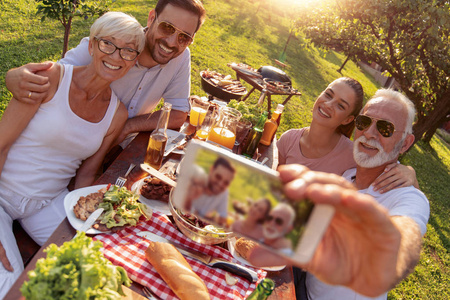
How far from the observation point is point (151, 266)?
4.92 ft

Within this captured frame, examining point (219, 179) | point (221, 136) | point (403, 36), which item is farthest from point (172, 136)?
point (403, 36)

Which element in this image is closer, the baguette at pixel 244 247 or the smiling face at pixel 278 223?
the smiling face at pixel 278 223

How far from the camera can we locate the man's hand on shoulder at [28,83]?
2.08 metres

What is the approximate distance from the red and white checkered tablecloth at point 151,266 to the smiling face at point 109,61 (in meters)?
1.31

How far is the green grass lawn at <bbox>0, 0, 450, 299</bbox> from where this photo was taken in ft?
18.4

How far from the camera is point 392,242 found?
41.6 inches

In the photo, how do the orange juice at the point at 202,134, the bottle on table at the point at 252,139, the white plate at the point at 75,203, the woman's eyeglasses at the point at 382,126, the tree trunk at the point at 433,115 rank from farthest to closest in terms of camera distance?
1. the tree trunk at the point at 433,115
2. the bottle on table at the point at 252,139
3. the orange juice at the point at 202,134
4. the woman's eyeglasses at the point at 382,126
5. the white plate at the point at 75,203

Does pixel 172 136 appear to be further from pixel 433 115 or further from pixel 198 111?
pixel 433 115

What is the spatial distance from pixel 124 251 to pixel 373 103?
2387mm

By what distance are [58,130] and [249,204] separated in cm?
194

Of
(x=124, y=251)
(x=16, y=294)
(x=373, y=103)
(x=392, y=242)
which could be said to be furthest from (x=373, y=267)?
(x=373, y=103)

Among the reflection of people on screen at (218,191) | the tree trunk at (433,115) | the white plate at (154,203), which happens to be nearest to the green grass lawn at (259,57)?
the tree trunk at (433,115)

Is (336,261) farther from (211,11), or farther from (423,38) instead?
(211,11)

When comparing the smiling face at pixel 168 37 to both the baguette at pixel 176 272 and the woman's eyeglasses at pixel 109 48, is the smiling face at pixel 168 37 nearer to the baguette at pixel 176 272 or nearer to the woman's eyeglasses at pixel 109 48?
the woman's eyeglasses at pixel 109 48
